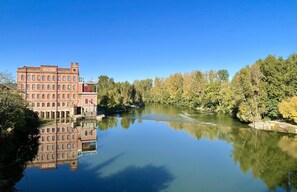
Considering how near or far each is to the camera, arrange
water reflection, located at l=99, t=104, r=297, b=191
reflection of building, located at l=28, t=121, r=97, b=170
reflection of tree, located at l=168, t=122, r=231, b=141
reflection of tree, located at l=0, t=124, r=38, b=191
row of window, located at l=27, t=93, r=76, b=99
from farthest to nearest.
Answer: row of window, located at l=27, t=93, r=76, b=99, reflection of tree, located at l=168, t=122, r=231, b=141, reflection of building, located at l=28, t=121, r=97, b=170, water reflection, located at l=99, t=104, r=297, b=191, reflection of tree, located at l=0, t=124, r=38, b=191

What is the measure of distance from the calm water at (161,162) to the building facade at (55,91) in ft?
43.8

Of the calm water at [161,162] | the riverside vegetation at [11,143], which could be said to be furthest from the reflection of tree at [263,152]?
the riverside vegetation at [11,143]

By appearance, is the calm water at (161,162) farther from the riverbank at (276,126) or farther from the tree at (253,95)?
the tree at (253,95)

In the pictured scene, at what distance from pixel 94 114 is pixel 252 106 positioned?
2629 cm

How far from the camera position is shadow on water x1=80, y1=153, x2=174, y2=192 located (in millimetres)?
13469

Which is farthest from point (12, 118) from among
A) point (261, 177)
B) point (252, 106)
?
point (252, 106)

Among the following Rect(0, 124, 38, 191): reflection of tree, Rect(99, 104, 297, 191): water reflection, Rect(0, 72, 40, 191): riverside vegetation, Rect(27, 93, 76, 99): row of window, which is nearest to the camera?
Rect(0, 124, 38, 191): reflection of tree

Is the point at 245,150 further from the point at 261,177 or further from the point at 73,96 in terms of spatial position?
the point at 73,96

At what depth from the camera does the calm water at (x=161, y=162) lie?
46.6 feet

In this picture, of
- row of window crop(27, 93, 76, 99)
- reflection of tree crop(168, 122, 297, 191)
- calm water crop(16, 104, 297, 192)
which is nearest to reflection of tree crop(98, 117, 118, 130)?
calm water crop(16, 104, 297, 192)

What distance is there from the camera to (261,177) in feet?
52.7

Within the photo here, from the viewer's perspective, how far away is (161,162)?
18.5 metres

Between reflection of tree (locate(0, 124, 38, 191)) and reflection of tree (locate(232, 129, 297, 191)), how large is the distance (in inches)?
585

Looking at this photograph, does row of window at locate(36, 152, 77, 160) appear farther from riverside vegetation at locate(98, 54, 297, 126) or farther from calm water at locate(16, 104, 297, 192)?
riverside vegetation at locate(98, 54, 297, 126)
